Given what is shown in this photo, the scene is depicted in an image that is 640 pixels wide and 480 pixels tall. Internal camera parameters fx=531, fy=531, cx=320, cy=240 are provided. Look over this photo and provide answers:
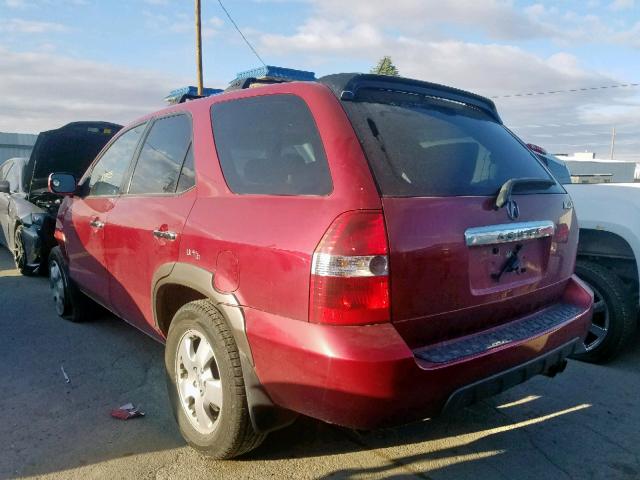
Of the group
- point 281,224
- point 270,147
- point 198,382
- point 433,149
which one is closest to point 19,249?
point 198,382

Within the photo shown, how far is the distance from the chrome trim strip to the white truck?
1.54 m

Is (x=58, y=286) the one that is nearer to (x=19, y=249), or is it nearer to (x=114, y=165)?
(x=114, y=165)

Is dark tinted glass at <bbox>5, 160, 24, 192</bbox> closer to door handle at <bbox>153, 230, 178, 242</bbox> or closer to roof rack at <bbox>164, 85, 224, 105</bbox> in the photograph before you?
roof rack at <bbox>164, 85, 224, 105</bbox>

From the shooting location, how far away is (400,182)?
2186 millimetres

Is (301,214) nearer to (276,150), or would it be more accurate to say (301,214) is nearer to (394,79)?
(276,150)

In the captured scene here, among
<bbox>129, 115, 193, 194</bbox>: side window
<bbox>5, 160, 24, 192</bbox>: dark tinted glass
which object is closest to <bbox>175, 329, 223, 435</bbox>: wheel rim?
<bbox>129, 115, 193, 194</bbox>: side window

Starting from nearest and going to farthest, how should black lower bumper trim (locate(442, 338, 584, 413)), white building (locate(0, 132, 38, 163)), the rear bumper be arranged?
1. the rear bumper
2. black lower bumper trim (locate(442, 338, 584, 413))
3. white building (locate(0, 132, 38, 163))

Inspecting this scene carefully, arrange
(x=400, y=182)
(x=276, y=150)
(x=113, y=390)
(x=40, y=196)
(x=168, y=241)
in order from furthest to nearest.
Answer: (x=40, y=196), (x=113, y=390), (x=168, y=241), (x=276, y=150), (x=400, y=182)

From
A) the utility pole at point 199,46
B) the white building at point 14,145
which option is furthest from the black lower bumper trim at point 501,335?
the white building at point 14,145

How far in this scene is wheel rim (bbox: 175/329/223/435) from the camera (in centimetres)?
258

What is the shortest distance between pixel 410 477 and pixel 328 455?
44cm

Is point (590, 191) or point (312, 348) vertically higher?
point (590, 191)

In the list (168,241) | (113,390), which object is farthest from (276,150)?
(113,390)

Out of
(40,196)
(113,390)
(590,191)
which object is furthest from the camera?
(40,196)
